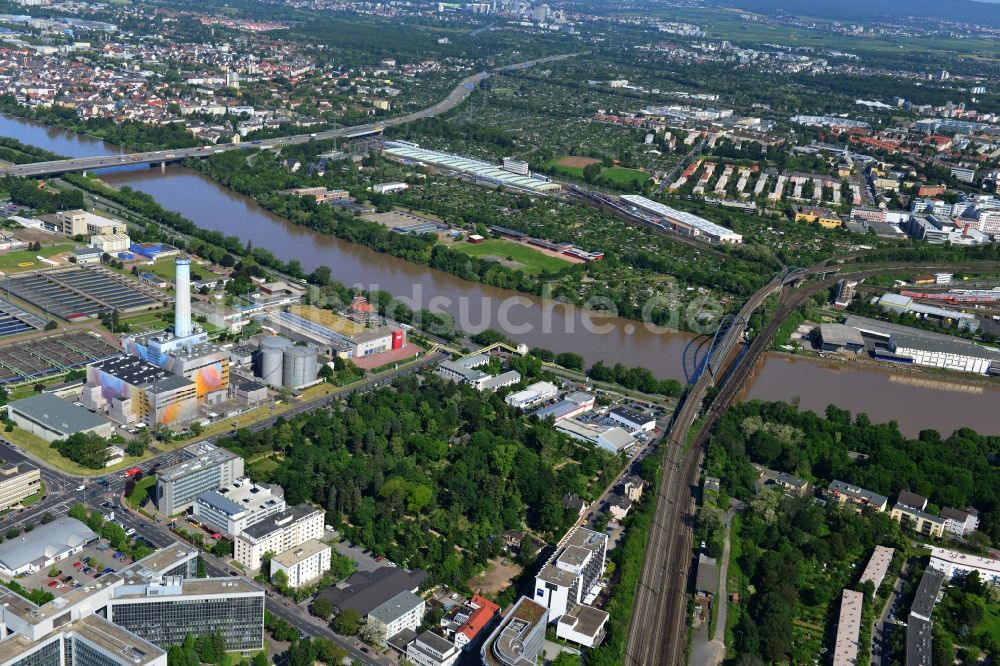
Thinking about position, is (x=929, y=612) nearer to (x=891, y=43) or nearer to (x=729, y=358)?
(x=729, y=358)

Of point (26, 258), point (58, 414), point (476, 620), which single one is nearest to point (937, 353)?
point (476, 620)

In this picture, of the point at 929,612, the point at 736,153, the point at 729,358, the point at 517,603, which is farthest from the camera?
the point at 736,153

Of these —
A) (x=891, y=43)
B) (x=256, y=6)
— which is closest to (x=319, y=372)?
(x=256, y=6)

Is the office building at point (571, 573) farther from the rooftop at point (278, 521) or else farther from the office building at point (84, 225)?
the office building at point (84, 225)

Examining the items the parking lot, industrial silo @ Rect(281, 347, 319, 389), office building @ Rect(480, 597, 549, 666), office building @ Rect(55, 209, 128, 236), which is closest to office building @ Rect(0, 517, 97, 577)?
the parking lot

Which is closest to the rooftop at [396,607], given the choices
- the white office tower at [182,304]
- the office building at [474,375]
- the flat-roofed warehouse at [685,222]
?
the office building at [474,375]

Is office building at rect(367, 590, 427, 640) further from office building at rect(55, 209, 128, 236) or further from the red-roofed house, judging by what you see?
office building at rect(55, 209, 128, 236)

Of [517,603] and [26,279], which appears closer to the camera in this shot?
[517,603]
